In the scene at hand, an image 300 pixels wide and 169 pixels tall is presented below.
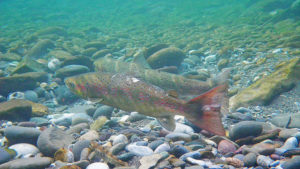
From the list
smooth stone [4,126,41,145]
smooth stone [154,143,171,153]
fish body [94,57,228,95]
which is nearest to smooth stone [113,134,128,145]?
smooth stone [154,143,171,153]

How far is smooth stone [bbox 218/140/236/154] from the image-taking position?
2885 millimetres

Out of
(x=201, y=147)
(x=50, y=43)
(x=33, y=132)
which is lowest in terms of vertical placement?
(x=201, y=147)

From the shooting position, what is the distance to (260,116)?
4488 millimetres

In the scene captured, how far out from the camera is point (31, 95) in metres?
6.45

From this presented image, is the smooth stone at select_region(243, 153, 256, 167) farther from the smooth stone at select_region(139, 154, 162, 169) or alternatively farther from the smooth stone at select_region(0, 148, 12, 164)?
the smooth stone at select_region(0, 148, 12, 164)

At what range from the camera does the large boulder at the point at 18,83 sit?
6.27 m

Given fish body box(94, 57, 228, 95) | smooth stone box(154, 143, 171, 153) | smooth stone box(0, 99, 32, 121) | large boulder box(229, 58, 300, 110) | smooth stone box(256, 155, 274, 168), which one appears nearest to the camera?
smooth stone box(256, 155, 274, 168)

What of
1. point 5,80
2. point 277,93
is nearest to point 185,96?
point 277,93

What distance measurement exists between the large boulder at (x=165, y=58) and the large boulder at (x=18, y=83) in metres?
4.55

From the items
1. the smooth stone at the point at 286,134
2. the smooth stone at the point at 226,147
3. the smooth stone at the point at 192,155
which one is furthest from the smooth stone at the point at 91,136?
the smooth stone at the point at 286,134

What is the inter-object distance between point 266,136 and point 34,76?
24.0 ft

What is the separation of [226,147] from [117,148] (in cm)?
160

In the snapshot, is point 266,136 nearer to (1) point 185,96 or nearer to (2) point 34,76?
(1) point 185,96

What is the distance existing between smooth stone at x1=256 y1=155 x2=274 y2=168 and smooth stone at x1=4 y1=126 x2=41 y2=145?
341 cm
